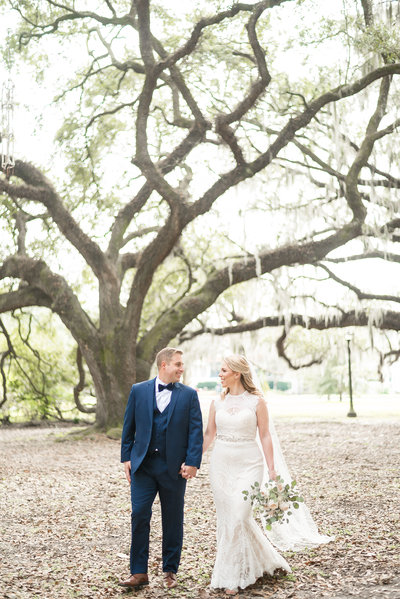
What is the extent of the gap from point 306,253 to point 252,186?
2.35 meters

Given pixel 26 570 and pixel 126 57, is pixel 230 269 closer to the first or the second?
pixel 126 57

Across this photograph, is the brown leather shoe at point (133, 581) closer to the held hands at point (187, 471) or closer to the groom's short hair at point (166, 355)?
the held hands at point (187, 471)

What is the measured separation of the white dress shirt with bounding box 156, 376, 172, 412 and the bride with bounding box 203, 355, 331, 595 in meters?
0.38

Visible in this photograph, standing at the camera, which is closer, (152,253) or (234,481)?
(234,481)

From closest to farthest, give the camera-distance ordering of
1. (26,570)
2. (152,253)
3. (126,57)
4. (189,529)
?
(26,570) → (189,529) → (152,253) → (126,57)

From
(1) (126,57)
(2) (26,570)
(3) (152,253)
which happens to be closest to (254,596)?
(2) (26,570)

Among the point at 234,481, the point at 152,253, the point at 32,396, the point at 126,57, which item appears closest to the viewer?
the point at 234,481

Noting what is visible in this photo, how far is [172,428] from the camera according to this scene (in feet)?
15.6

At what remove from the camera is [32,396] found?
2342cm

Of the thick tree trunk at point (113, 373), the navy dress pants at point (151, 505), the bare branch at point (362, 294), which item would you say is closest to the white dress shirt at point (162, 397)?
the navy dress pants at point (151, 505)

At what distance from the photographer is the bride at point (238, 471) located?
4.60 metres

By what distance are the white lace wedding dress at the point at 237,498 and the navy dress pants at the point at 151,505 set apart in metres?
0.27

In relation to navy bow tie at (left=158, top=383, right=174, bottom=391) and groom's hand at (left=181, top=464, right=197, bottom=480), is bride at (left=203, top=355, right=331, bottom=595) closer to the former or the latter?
groom's hand at (left=181, top=464, right=197, bottom=480)

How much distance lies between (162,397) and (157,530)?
7.54 feet
